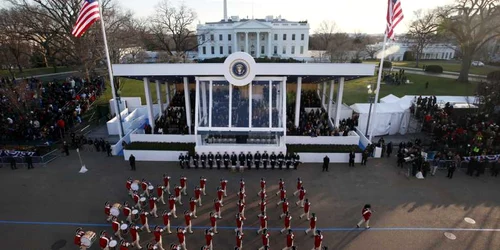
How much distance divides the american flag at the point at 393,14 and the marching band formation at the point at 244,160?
29.6 feet

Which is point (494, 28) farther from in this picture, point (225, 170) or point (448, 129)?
point (225, 170)

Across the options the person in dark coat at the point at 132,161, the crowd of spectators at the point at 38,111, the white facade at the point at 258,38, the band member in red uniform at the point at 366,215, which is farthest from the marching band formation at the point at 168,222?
the white facade at the point at 258,38

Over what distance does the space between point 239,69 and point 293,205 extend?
8.54 metres

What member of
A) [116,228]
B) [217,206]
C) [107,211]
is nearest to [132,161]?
[107,211]

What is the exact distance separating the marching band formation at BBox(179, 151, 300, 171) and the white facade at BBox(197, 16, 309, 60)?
49.2 meters

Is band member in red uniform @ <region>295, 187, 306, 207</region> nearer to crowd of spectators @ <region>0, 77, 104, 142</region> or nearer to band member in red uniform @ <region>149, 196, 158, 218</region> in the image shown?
band member in red uniform @ <region>149, 196, 158, 218</region>

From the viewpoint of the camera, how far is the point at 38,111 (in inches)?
845

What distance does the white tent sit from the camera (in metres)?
21.0

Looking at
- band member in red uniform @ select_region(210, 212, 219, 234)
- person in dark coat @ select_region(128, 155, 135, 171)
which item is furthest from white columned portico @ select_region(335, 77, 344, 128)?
person in dark coat @ select_region(128, 155, 135, 171)

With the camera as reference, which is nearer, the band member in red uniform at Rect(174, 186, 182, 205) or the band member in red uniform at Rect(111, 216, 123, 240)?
the band member in red uniform at Rect(111, 216, 123, 240)

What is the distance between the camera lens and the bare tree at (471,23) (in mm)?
31672

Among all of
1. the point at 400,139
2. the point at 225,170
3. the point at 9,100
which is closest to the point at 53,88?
the point at 9,100

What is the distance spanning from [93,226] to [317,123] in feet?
49.3

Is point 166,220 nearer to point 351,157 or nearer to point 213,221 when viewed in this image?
point 213,221
